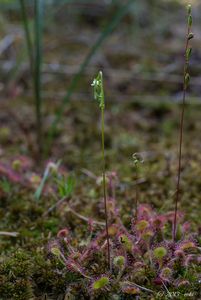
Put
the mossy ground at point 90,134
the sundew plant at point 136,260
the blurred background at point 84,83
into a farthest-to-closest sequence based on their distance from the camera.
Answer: the blurred background at point 84,83 < the mossy ground at point 90,134 < the sundew plant at point 136,260

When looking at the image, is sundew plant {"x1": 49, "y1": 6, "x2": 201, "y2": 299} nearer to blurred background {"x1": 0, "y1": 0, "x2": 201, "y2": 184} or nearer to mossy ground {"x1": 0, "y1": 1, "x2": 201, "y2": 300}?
mossy ground {"x1": 0, "y1": 1, "x2": 201, "y2": 300}

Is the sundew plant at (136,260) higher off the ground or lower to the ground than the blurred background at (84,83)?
lower

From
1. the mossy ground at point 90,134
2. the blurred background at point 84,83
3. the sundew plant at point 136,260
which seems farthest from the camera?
the blurred background at point 84,83

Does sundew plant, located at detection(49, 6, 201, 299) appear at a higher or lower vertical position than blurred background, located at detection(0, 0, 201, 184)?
lower

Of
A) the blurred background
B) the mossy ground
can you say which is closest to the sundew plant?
the mossy ground

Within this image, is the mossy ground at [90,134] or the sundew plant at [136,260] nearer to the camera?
the sundew plant at [136,260]

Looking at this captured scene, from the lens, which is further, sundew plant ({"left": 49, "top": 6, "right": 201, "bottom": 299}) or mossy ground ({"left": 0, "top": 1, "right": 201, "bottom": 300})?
mossy ground ({"left": 0, "top": 1, "right": 201, "bottom": 300})

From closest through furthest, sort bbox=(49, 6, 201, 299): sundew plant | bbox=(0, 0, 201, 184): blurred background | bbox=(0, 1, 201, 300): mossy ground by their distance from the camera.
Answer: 1. bbox=(49, 6, 201, 299): sundew plant
2. bbox=(0, 1, 201, 300): mossy ground
3. bbox=(0, 0, 201, 184): blurred background

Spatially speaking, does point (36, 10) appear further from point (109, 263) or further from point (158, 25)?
point (158, 25)

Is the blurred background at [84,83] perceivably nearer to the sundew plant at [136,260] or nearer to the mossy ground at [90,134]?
the mossy ground at [90,134]

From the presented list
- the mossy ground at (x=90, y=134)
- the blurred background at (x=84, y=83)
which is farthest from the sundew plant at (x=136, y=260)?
the blurred background at (x=84, y=83)

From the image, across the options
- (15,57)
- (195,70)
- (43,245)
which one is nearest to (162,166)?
(43,245)
